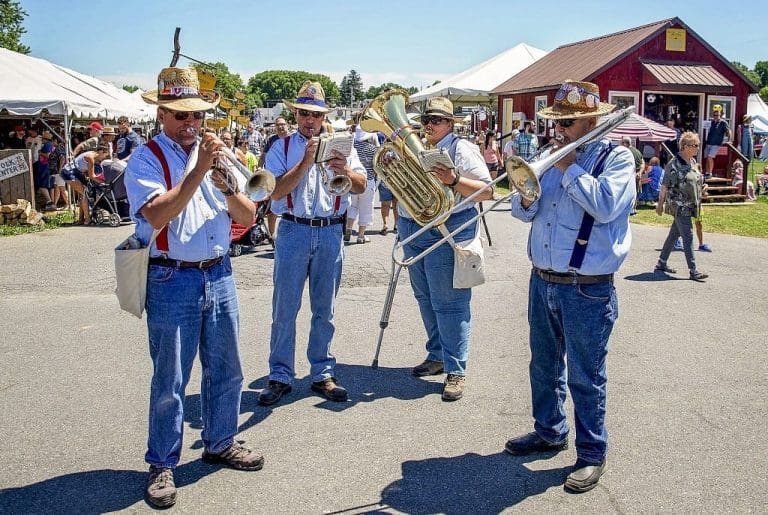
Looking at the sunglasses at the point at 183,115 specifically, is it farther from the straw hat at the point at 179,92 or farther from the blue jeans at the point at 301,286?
the blue jeans at the point at 301,286

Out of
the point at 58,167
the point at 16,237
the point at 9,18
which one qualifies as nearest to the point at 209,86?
the point at 16,237

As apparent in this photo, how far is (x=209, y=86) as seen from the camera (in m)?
7.28

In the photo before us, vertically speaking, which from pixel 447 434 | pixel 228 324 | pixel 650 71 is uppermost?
pixel 650 71

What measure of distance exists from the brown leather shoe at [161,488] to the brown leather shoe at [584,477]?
206cm

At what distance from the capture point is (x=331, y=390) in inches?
197

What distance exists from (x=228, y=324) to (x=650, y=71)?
58.8ft

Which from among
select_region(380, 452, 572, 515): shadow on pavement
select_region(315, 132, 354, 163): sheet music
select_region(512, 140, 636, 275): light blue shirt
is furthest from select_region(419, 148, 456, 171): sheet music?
select_region(380, 452, 572, 515): shadow on pavement

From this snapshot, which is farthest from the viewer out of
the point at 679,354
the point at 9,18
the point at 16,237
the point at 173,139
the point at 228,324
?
the point at 9,18

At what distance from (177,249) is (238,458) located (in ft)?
4.11

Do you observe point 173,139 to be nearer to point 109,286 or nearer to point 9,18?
point 109,286

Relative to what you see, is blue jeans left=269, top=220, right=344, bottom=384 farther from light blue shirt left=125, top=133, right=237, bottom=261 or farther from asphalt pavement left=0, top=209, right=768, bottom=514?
light blue shirt left=125, top=133, right=237, bottom=261

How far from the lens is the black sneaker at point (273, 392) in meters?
4.89

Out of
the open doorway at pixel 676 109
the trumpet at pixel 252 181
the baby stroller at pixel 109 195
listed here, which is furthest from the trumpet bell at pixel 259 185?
the open doorway at pixel 676 109

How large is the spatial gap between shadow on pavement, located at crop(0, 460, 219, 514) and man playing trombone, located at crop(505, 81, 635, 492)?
208 cm
